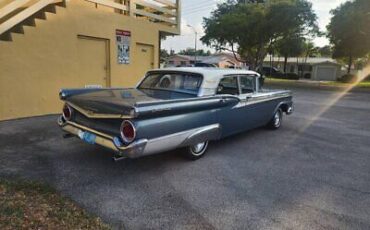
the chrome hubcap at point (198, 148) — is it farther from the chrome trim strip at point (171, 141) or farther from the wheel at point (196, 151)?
the chrome trim strip at point (171, 141)

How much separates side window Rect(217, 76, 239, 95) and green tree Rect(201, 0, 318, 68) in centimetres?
1985

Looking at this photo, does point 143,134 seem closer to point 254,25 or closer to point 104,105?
point 104,105

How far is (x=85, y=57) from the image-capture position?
8.23m

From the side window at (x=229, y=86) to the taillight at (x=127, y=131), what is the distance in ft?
7.13

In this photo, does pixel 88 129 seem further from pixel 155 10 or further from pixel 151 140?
pixel 155 10

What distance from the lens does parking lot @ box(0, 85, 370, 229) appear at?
3.10 metres

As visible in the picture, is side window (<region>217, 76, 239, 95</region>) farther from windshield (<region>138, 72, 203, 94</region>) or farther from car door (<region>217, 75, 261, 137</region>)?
windshield (<region>138, 72, 203, 94</region>)

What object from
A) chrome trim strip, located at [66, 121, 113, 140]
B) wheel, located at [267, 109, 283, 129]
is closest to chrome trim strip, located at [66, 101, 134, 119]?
chrome trim strip, located at [66, 121, 113, 140]

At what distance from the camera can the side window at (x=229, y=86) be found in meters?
5.24

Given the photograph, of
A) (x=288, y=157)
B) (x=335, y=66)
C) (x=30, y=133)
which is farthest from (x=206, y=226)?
(x=335, y=66)

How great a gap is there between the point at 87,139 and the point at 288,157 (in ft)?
11.2

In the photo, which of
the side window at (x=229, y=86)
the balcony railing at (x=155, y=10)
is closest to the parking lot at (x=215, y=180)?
the side window at (x=229, y=86)

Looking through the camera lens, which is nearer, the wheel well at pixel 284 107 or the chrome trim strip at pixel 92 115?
the chrome trim strip at pixel 92 115

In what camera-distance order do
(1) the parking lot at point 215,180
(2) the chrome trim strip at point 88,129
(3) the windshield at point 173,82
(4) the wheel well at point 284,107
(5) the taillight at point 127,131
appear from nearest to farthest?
(1) the parking lot at point 215,180 < (5) the taillight at point 127,131 < (2) the chrome trim strip at point 88,129 < (3) the windshield at point 173,82 < (4) the wheel well at point 284,107
